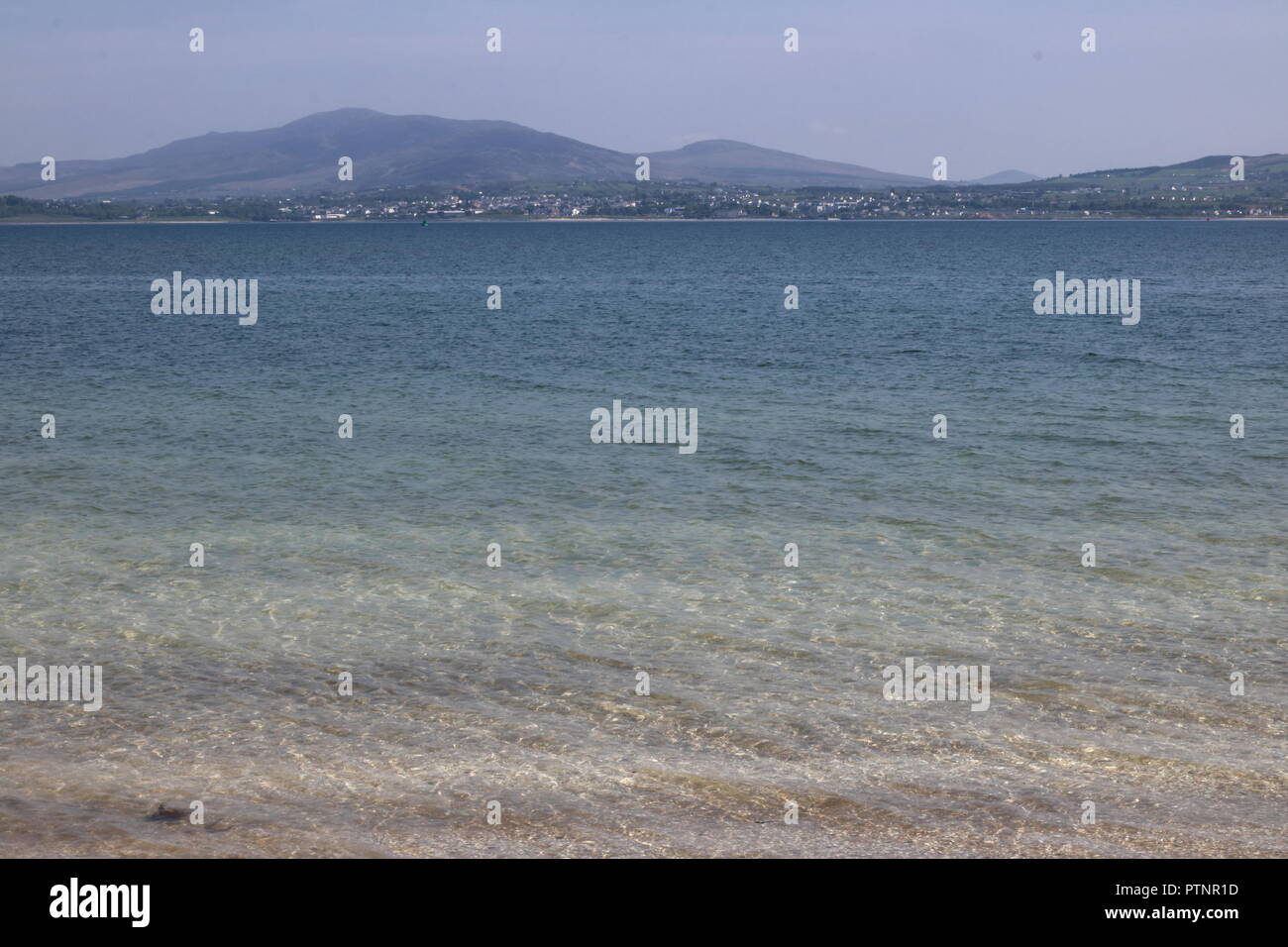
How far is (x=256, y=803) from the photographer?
11125 millimetres

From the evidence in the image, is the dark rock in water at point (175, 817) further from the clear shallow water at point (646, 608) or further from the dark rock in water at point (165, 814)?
the clear shallow water at point (646, 608)

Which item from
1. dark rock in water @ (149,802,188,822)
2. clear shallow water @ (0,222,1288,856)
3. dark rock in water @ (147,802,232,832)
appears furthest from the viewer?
clear shallow water @ (0,222,1288,856)

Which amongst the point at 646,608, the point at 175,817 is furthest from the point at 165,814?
the point at 646,608

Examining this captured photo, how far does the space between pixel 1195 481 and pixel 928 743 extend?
15011 mm

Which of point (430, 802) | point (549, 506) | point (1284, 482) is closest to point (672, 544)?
point (549, 506)

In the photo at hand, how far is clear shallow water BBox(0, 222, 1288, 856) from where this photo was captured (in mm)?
11117

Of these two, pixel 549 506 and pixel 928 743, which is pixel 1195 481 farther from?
pixel 928 743

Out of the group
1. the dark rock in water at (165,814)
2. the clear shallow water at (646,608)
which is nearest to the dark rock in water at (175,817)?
the dark rock in water at (165,814)

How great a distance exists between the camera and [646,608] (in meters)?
17.3

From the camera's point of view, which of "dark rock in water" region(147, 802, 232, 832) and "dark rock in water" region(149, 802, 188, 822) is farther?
"dark rock in water" region(149, 802, 188, 822)

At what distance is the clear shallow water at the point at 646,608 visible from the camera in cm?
1112

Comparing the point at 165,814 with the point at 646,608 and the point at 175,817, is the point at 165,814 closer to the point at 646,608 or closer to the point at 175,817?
the point at 175,817

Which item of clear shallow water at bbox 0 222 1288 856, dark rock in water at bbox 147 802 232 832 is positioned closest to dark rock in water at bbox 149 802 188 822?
dark rock in water at bbox 147 802 232 832

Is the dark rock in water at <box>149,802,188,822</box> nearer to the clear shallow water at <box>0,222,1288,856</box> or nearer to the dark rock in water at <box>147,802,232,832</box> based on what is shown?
the dark rock in water at <box>147,802,232,832</box>
